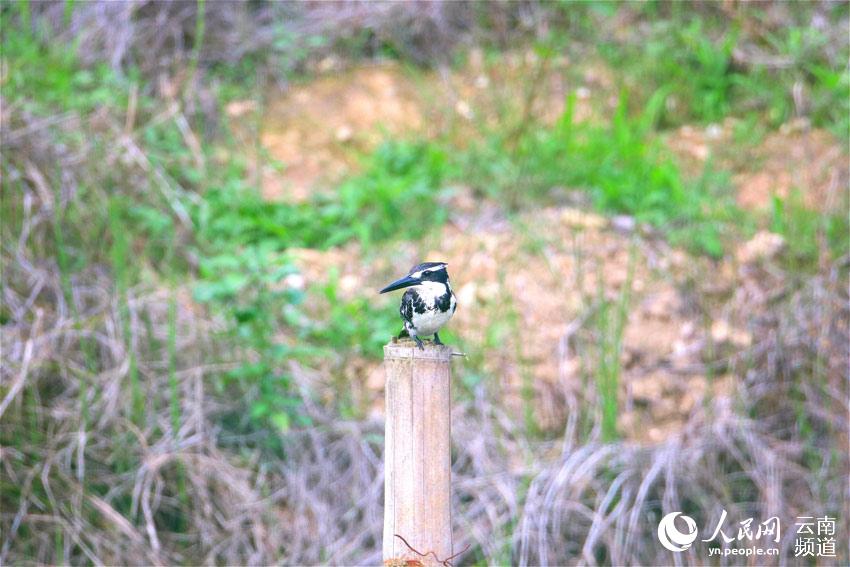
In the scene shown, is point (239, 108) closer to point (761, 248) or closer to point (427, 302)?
point (761, 248)

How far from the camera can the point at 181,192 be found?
482 cm

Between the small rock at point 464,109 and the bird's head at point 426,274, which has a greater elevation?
the small rock at point 464,109

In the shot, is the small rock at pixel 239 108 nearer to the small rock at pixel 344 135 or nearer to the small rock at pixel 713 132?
the small rock at pixel 344 135

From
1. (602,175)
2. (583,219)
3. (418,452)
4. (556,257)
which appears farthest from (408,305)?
(602,175)

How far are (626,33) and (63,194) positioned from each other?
3.70 metres

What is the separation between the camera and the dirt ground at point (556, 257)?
4.11 m

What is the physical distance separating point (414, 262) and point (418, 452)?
9.17 ft

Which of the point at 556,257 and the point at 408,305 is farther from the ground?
the point at 556,257

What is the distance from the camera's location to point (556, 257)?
4750 mm

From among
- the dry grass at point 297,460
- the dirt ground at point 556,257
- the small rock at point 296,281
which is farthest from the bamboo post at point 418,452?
the small rock at point 296,281

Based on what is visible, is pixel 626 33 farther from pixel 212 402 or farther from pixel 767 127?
pixel 212 402

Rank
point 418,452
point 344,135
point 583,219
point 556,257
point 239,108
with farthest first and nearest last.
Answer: point 239,108
point 344,135
point 583,219
point 556,257
point 418,452

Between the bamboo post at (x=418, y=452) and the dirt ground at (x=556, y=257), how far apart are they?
2.00 m

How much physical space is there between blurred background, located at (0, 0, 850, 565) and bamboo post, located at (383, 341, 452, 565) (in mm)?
1584
